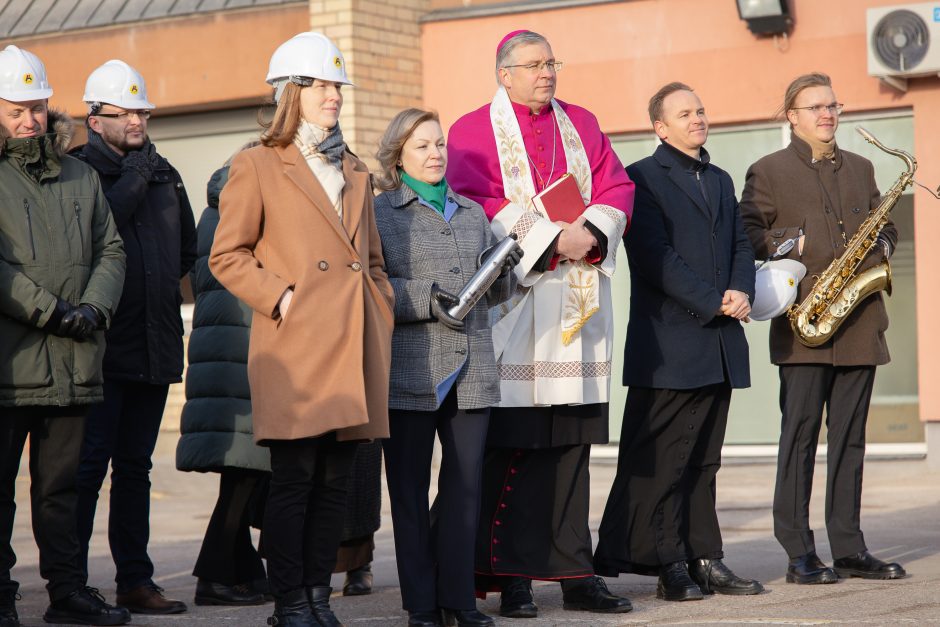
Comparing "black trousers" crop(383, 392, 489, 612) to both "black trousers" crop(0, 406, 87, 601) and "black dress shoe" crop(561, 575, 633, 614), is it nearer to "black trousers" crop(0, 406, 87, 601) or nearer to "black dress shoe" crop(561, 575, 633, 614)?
"black dress shoe" crop(561, 575, 633, 614)

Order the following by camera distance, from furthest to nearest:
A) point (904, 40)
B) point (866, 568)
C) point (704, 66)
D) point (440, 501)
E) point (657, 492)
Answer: point (704, 66) < point (904, 40) < point (866, 568) < point (657, 492) < point (440, 501)

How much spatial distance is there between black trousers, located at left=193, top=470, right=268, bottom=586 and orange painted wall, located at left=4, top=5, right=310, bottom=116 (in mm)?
6409

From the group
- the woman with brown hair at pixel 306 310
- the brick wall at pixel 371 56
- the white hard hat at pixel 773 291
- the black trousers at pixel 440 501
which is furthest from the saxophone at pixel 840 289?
the brick wall at pixel 371 56

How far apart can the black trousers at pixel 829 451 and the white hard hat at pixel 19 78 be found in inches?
138

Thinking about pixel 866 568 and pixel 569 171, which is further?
pixel 866 568

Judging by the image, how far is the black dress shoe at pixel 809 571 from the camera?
6727 millimetres

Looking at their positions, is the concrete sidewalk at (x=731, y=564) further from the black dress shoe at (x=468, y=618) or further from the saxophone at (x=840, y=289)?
the saxophone at (x=840, y=289)

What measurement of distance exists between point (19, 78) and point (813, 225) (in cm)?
351

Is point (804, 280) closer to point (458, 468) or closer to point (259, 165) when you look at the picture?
point (458, 468)

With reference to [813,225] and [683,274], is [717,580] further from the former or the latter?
[813,225]

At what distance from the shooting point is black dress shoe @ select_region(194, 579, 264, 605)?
6.69m

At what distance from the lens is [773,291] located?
266 inches

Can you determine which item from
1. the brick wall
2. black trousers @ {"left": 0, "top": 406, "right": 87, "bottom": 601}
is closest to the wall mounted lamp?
the brick wall

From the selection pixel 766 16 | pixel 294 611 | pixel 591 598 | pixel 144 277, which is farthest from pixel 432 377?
pixel 766 16
